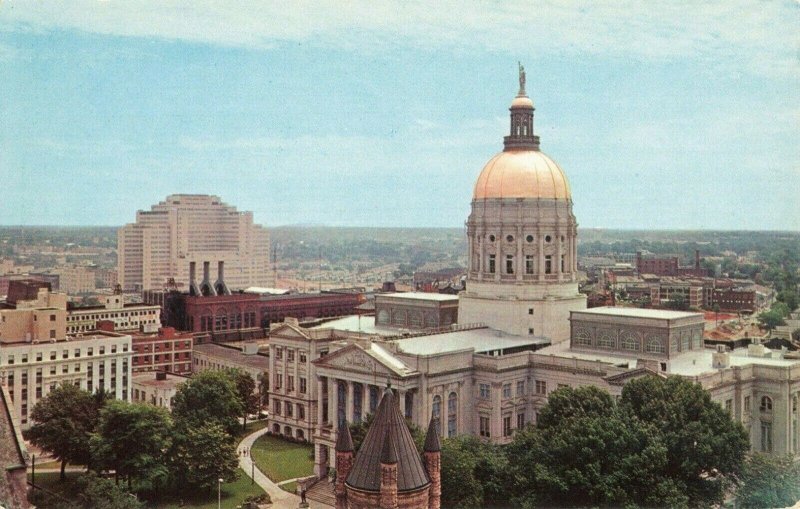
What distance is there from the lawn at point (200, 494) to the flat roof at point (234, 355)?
1065 inches

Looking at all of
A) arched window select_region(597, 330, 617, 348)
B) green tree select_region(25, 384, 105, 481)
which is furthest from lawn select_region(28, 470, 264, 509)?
arched window select_region(597, 330, 617, 348)

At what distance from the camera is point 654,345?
2368 inches

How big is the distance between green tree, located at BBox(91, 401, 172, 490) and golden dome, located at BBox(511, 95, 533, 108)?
37.6 m

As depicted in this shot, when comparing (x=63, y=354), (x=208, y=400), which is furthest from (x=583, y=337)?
(x=63, y=354)

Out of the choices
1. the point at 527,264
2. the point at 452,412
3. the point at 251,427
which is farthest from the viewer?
the point at 251,427

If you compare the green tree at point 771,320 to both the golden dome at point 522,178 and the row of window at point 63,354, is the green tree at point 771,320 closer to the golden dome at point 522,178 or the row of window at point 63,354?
the golden dome at point 522,178

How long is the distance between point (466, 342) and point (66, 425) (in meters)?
27.3

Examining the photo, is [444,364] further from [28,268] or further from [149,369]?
[28,268]

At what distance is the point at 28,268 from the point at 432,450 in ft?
302

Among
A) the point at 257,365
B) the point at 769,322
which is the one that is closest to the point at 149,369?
the point at 257,365

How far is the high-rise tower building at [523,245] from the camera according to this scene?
6875 centimetres

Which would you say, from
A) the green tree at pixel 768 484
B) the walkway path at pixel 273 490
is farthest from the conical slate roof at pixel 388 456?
the walkway path at pixel 273 490

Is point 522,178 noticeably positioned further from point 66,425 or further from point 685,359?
point 66,425

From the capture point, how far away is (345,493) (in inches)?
1110
